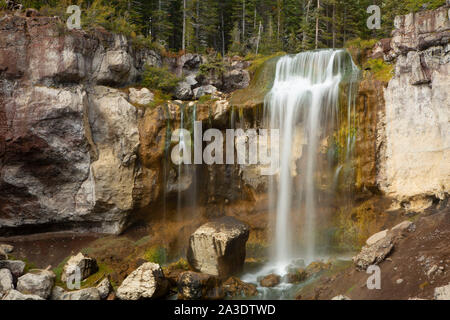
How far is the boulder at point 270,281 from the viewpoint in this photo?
11312 mm

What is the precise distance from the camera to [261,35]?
2658cm

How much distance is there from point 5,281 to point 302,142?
11.3 meters

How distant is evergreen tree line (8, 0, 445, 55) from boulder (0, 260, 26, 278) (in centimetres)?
1456

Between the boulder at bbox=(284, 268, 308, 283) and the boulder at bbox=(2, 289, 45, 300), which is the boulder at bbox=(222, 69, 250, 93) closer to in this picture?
the boulder at bbox=(284, 268, 308, 283)

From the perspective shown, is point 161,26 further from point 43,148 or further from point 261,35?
point 43,148

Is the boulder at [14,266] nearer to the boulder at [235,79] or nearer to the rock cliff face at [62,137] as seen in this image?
the rock cliff face at [62,137]

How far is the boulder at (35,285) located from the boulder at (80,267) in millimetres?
843

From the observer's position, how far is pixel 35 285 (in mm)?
10547

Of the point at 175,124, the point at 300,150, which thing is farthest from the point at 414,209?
→ the point at 175,124

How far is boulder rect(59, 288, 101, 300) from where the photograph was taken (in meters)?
10.5

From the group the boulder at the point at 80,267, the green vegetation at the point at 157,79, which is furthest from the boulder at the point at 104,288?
the green vegetation at the point at 157,79

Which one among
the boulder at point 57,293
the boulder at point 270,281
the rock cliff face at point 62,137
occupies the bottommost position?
the boulder at point 57,293

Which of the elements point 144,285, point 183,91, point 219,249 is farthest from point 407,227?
point 183,91

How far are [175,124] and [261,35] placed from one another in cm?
1496
